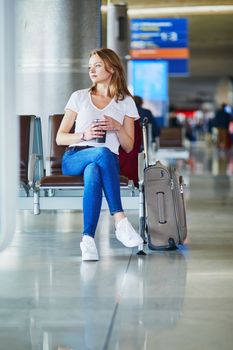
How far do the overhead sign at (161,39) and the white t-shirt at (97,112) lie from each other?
1739cm

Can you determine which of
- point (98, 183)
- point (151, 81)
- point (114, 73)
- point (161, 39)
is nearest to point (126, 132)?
point (114, 73)

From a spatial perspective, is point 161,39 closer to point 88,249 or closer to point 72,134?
point 72,134

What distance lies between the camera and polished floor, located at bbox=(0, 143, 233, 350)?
354cm

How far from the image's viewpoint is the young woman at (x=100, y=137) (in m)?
5.68

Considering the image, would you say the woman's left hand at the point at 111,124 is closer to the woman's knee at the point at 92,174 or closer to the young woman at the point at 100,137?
the young woman at the point at 100,137

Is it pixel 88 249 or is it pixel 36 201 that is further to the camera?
pixel 36 201

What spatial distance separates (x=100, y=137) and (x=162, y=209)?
2.42ft

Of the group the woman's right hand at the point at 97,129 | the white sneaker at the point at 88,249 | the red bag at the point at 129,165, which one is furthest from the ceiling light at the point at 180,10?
the white sneaker at the point at 88,249

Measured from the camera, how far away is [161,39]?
2392cm

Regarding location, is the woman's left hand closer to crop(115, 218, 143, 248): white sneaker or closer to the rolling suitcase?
the rolling suitcase

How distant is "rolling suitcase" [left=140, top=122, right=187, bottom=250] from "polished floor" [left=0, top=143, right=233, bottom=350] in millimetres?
111

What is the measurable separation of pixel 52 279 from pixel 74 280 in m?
0.15

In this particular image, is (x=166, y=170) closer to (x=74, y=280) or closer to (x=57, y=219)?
(x=74, y=280)

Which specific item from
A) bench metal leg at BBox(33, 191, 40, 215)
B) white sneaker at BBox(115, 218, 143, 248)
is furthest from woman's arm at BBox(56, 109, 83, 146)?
white sneaker at BBox(115, 218, 143, 248)
